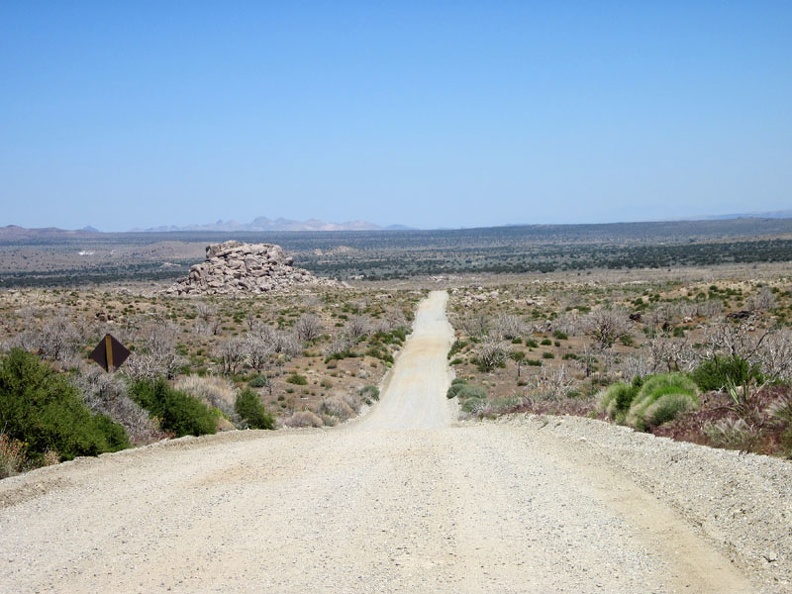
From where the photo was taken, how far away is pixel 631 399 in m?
15.7

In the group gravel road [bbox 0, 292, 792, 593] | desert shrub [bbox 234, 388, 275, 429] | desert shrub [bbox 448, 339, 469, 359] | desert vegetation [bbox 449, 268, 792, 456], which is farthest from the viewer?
desert shrub [bbox 448, 339, 469, 359]

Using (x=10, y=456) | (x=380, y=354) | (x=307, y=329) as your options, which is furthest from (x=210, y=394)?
(x=307, y=329)

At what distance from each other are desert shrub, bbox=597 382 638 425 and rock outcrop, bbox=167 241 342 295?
2800 inches

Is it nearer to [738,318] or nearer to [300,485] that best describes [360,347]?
[738,318]

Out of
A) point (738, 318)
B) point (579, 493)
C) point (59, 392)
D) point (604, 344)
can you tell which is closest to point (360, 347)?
point (604, 344)

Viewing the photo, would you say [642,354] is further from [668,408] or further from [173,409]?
[173,409]

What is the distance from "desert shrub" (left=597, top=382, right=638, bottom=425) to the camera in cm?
1552

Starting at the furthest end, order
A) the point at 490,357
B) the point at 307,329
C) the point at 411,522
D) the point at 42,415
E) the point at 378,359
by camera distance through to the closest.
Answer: the point at 307,329 < the point at 378,359 < the point at 490,357 < the point at 42,415 < the point at 411,522

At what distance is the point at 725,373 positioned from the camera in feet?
49.5

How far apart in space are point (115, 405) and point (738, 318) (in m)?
40.5

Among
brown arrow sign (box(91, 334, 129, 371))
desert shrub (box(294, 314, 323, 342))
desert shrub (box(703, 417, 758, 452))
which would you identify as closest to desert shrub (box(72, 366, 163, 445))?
brown arrow sign (box(91, 334, 129, 371))

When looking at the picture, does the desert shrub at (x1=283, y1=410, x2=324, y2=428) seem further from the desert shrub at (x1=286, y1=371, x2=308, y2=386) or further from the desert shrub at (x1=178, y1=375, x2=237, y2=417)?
the desert shrub at (x1=286, y1=371, x2=308, y2=386)

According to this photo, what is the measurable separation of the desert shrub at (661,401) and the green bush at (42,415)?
982 centimetres

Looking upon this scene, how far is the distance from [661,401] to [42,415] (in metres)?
10.8
